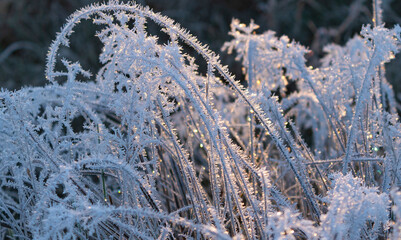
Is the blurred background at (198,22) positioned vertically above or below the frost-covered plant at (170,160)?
above

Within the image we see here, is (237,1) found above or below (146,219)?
above

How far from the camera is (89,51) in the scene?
2.60 metres

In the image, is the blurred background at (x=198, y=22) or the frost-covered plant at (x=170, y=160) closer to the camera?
the frost-covered plant at (x=170, y=160)

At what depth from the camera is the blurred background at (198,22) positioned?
257 centimetres

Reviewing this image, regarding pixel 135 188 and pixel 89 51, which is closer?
pixel 135 188

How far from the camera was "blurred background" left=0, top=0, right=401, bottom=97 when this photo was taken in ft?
8.45

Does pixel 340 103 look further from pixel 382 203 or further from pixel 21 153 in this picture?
pixel 21 153

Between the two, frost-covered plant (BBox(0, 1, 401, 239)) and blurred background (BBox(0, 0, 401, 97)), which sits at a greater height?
blurred background (BBox(0, 0, 401, 97))

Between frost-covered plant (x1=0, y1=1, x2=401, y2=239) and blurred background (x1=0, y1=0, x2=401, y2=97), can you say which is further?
blurred background (x1=0, y1=0, x2=401, y2=97)

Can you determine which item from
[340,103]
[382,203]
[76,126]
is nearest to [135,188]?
[382,203]

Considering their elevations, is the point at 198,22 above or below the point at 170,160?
above

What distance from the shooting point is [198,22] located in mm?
3064

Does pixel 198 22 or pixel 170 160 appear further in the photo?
pixel 198 22

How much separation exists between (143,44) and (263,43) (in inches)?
19.6
